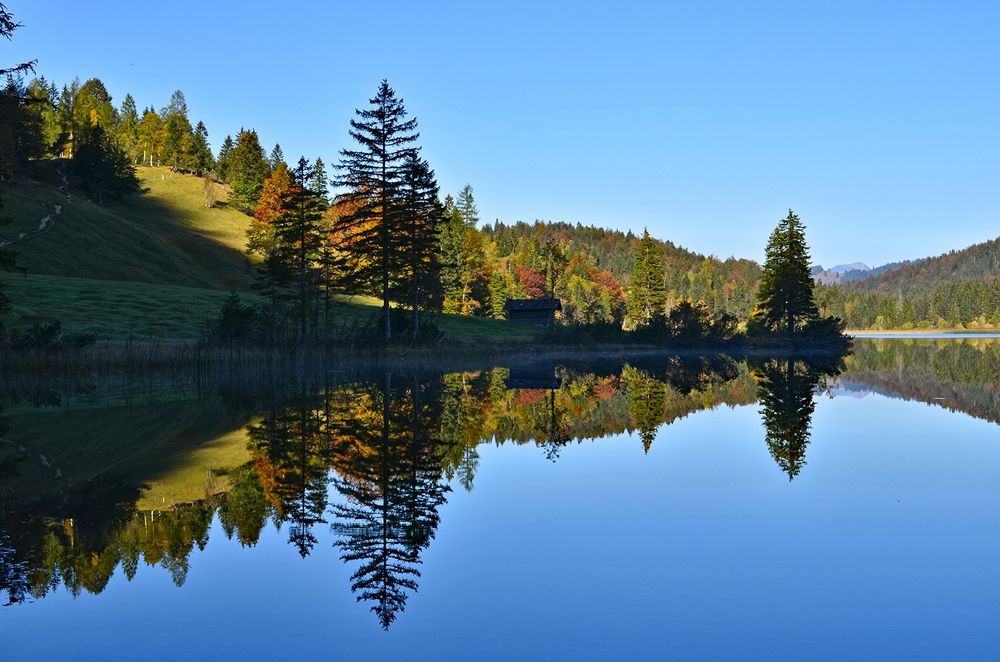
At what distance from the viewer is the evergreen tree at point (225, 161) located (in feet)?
476

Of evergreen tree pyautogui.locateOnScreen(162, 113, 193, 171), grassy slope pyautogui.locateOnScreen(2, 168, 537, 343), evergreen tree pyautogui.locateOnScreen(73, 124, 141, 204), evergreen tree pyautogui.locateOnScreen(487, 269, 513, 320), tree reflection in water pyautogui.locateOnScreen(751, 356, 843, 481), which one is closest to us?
tree reflection in water pyautogui.locateOnScreen(751, 356, 843, 481)

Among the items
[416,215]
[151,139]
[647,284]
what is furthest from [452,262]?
[151,139]

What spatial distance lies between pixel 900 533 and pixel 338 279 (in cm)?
4483

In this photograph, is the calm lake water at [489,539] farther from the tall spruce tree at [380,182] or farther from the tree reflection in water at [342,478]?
the tall spruce tree at [380,182]

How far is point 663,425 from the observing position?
21.6 meters

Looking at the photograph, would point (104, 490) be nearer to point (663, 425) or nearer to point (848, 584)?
point (848, 584)

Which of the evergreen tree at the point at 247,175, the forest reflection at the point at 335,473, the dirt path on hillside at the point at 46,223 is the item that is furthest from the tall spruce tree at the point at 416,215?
the evergreen tree at the point at 247,175

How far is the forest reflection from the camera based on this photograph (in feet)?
29.6

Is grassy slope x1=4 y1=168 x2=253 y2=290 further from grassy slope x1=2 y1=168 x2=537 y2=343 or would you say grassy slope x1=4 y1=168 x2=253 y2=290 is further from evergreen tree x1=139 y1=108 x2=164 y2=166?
evergreen tree x1=139 y1=108 x2=164 y2=166

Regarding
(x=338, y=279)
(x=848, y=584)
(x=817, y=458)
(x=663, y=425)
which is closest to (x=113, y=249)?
(x=338, y=279)

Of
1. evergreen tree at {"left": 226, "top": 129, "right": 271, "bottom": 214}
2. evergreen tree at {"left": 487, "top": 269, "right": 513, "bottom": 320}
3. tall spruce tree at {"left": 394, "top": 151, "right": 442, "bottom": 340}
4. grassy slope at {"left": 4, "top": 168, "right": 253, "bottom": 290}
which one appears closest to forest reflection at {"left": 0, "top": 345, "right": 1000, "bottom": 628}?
tall spruce tree at {"left": 394, "top": 151, "right": 442, "bottom": 340}

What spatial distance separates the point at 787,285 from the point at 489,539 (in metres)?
76.8

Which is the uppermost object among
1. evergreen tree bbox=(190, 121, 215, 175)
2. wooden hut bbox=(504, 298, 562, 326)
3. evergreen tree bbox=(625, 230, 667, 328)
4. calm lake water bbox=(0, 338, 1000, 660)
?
evergreen tree bbox=(190, 121, 215, 175)

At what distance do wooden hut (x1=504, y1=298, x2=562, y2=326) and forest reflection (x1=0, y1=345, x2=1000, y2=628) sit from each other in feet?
233
